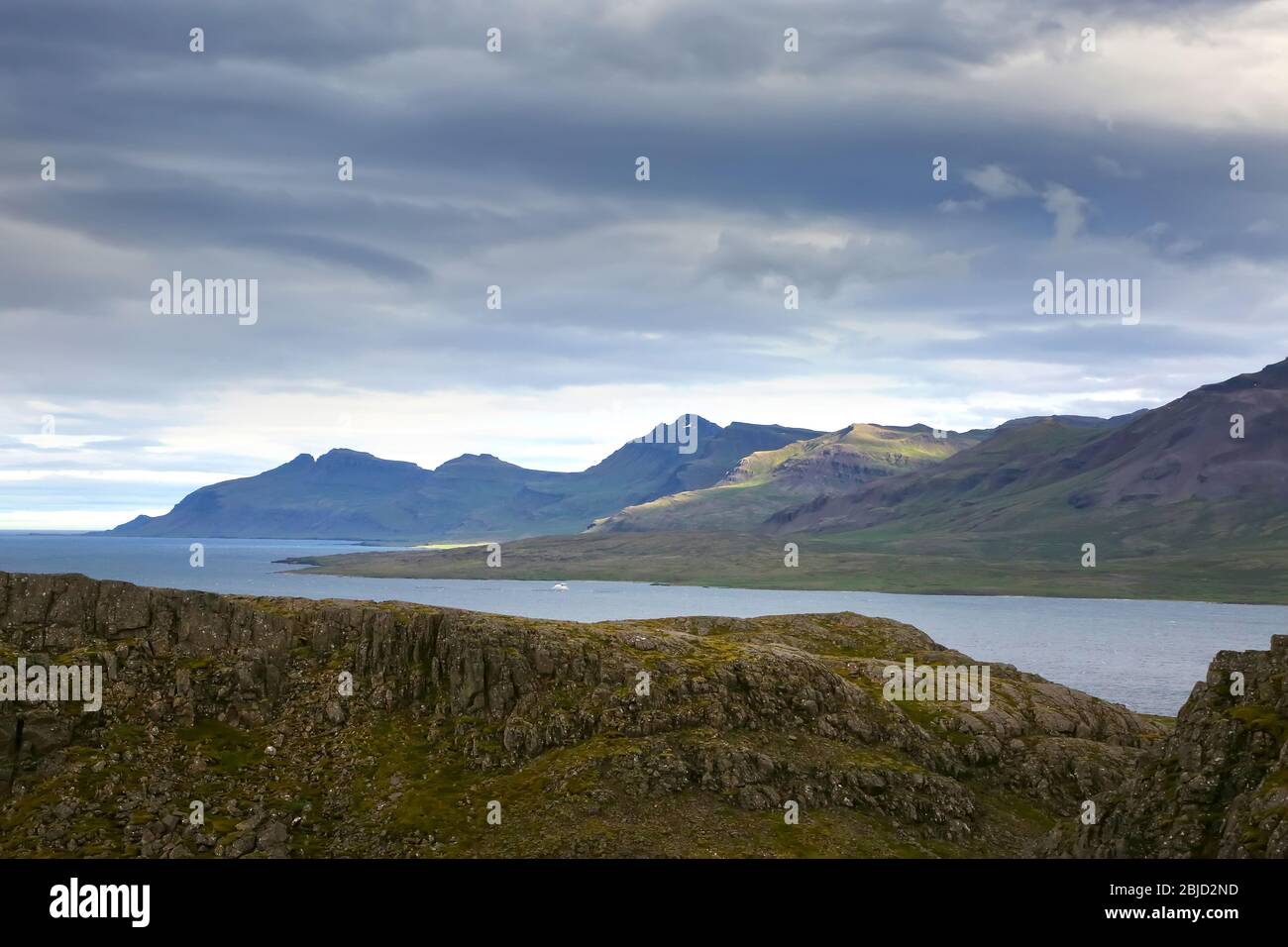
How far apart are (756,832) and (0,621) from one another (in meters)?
66.9

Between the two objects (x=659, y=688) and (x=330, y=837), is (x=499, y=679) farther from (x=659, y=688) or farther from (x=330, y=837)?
(x=330, y=837)

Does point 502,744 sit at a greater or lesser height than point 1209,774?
lesser

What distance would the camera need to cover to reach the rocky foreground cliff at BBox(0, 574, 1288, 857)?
8194cm

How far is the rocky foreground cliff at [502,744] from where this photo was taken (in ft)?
269

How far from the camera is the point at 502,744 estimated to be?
3792 inches

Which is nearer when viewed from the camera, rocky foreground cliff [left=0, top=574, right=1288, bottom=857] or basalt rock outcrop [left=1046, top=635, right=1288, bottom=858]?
basalt rock outcrop [left=1046, top=635, right=1288, bottom=858]

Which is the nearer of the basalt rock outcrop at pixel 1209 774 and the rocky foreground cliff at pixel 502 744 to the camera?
the basalt rock outcrop at pixel 1209 774

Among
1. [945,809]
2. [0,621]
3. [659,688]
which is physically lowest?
[945,809]

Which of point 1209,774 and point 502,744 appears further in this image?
point 502,744

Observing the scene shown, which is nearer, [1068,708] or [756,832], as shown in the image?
[756,832]
